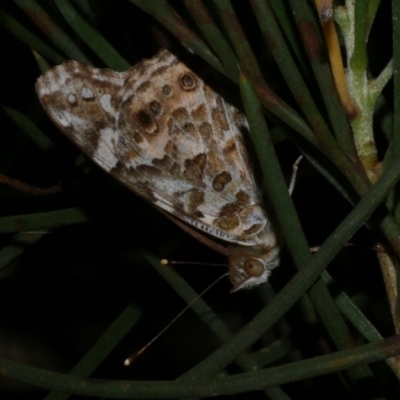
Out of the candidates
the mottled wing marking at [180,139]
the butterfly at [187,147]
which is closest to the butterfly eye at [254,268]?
the butterfly at [187,147]

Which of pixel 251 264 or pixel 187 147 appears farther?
pixel 187 147

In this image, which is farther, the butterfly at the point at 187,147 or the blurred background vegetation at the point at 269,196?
the butterfly at the point at 187,147

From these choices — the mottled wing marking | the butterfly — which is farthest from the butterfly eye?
the mottled wing marking

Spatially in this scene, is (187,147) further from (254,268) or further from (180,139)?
(254,268)

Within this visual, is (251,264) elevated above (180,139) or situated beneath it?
situated beneath

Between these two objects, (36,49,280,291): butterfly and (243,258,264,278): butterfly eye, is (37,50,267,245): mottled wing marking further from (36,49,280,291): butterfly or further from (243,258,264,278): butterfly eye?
(243,258,264,278): butterfly eye

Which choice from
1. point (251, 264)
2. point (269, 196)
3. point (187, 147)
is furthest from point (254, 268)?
point (187, 147)

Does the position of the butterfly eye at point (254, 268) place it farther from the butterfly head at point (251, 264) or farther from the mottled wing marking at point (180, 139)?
→ the mottled wing marking at point (180, 139)
